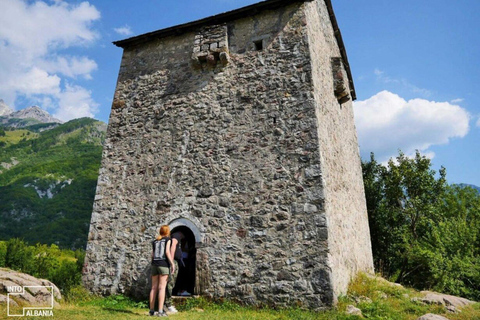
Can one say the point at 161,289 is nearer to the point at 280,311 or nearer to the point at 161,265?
the point at 161,265

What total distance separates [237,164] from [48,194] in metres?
74.2

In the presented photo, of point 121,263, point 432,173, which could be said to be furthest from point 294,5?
point 432,173

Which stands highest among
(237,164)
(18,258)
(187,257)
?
(237,164)

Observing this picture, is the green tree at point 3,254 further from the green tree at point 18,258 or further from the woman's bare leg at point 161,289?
the woman's bare leg at point 161,289

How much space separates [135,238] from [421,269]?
13.7 meters

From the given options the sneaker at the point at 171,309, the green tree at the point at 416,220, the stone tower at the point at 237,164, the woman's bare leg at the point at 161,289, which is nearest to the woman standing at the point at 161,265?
the woman's bare leg at the point at 161,289

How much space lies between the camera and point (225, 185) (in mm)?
8055

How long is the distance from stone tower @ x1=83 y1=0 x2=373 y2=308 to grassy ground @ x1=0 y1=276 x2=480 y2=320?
29cm

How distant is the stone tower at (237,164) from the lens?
712cm

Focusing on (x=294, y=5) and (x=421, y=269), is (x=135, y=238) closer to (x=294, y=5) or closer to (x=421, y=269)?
(x=294, y=5)

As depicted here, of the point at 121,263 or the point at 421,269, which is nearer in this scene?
the point at 121,263

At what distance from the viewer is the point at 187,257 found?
26.6 feet

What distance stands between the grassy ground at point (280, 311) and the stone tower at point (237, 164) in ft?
0.96

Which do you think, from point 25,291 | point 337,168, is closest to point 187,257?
point 25,291
